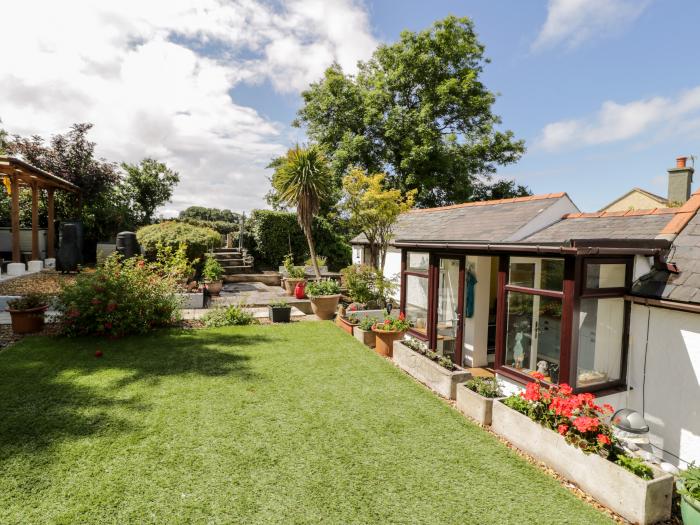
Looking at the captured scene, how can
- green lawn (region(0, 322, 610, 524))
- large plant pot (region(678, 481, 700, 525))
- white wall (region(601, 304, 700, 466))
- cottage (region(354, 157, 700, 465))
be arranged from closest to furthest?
1. large plant pot (region(678, 481, 700, 525))
2. green lawn (region(0, 322, 610, 524))
3. white wall (region(601, 304, 700, 466))
4. cottage (region(354, 157, 700, 465))

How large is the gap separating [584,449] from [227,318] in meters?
9.13

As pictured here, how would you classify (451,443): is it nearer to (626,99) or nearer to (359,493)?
(359,493)

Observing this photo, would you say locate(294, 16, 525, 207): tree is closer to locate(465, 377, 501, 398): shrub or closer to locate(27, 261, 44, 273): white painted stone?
locate(27, 261, 44, 273): white painted stone

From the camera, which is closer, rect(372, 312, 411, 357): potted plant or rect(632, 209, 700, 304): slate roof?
rect(632, 209, 700, 304): slate roof

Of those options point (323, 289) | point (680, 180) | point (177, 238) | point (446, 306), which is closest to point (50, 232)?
point (177, 238)

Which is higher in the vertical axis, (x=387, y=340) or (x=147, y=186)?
(x=147, y=186)

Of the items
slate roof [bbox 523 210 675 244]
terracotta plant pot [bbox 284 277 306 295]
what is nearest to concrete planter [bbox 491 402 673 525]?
slate roof [bbox 523 210 675 244]

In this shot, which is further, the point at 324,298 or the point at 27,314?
the point at 324,298

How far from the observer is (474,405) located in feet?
18.3

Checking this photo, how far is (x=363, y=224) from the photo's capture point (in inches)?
477

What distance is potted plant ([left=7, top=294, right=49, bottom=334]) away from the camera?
8.77m

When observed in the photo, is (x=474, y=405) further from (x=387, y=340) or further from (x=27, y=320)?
(x=27, y=320)

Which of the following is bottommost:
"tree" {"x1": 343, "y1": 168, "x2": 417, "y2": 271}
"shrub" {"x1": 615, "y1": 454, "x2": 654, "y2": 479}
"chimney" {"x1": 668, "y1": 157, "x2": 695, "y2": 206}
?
"shrub" {"x1": 615, "y1": 454, "x2": 654, "y2": 479}

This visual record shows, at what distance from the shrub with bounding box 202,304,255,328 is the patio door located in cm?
572
